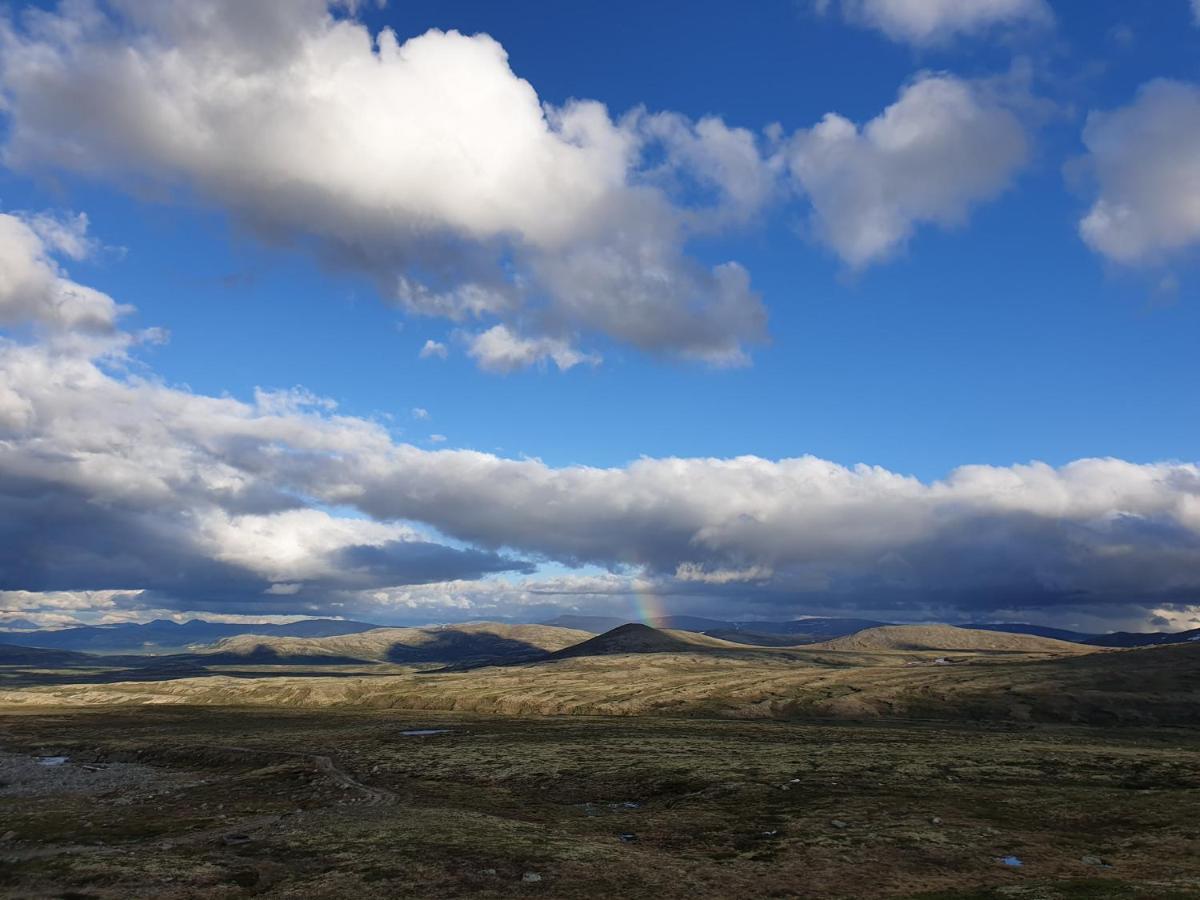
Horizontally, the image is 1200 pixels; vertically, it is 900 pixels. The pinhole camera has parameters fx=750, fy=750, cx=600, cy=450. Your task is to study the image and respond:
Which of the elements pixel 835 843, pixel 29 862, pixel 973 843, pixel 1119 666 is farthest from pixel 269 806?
pixel 1119 666

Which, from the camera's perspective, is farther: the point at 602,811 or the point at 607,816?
the point at 602,811

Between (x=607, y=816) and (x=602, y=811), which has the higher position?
(x=607, y=816)

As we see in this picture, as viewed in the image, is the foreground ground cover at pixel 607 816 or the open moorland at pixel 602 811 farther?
the open moorland at pixel 602 811

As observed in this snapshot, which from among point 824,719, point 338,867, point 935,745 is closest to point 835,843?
point 338,867

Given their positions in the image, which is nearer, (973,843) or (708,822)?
(973,843)

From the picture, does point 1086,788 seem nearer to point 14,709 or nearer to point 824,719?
point 824,719

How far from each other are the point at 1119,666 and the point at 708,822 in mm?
196457

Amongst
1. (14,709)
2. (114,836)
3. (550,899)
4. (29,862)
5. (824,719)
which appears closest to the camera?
(550,899)

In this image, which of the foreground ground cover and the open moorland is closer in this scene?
the foreground ground cover

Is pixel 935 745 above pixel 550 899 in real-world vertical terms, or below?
below

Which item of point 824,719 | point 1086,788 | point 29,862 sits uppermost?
point 29,862

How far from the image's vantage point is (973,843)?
45.4 metres

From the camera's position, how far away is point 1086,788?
2522 inches

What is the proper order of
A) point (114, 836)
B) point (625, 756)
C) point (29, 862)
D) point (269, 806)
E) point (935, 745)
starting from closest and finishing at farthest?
1. point (29, 862)
2. point (114, 836)
3. point (269, 806)
4. point (625, 756)
5. point (935, 745)
